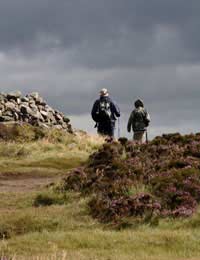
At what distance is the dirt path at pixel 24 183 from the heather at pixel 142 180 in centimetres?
165

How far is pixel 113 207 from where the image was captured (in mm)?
18156

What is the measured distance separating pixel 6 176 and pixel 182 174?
9.41 m

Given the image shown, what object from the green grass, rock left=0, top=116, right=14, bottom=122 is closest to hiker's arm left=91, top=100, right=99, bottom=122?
rock left=0, top=116, right=14, bottom=122

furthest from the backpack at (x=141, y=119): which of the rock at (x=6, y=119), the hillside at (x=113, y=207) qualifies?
the rock at (x=6, y=119)

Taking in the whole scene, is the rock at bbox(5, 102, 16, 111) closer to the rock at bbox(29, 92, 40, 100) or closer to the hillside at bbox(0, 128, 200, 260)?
the rock at bbox(29, 92, 40, 100)

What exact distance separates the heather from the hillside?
23mm

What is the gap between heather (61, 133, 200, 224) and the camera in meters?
17.8

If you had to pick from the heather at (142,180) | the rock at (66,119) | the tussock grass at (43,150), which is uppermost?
the rock at (66,119)

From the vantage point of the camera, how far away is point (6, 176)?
27.4 metres

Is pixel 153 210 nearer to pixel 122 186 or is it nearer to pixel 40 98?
pixel 122 186

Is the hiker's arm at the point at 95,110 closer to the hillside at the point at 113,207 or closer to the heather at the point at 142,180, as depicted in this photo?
the hillside at the point at 113,207

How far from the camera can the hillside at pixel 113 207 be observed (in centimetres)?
1440

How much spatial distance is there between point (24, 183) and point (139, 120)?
23.3 ft

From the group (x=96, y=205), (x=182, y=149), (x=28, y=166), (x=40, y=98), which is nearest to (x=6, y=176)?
(x=28, y=166)
